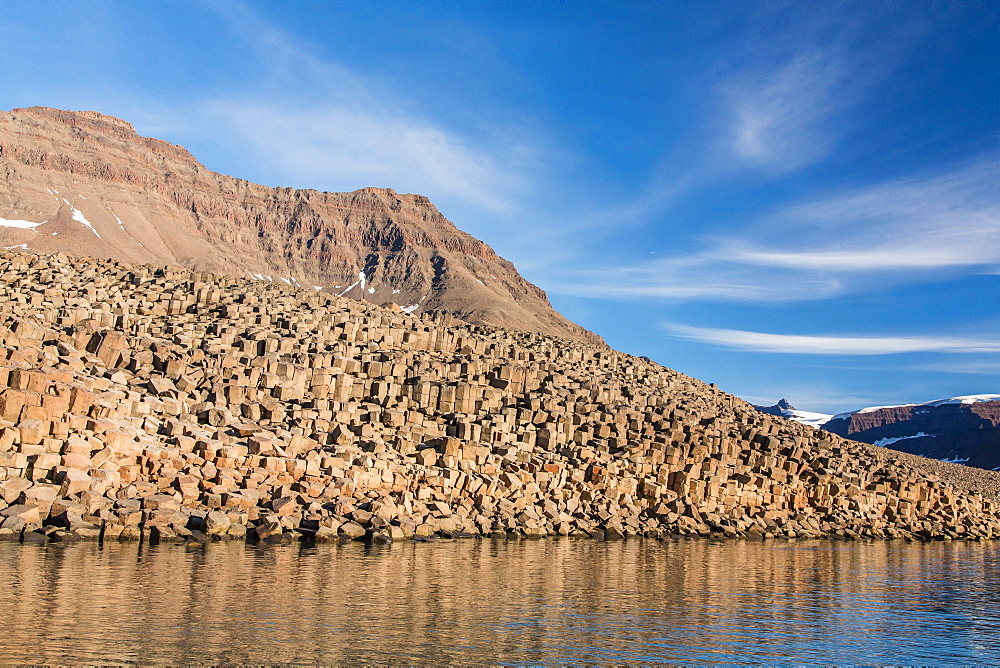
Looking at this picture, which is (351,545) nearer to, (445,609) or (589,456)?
(445,609)

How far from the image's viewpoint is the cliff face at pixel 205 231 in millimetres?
145625

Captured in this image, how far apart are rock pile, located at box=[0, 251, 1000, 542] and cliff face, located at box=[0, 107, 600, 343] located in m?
98.3

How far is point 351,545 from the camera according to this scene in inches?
853

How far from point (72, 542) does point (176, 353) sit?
13.4 metres

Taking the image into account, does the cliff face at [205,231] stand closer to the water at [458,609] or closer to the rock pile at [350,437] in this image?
the rock pile at [350,437]

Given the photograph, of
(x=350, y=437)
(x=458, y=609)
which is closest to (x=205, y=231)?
(x=350, y=437)

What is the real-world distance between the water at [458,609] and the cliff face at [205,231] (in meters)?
121

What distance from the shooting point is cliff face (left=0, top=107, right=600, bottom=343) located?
5733 inches

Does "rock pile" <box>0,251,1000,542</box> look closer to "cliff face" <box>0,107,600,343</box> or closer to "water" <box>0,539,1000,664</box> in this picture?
"water" <box>0,539,1000,664</box>

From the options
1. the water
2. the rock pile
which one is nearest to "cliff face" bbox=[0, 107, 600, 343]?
the rock pile

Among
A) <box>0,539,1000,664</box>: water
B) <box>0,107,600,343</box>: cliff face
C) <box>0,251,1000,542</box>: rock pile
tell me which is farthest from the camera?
<box>0,107,600,343</box>: cliff face

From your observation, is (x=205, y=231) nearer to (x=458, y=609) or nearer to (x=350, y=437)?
(x=350, y=437)

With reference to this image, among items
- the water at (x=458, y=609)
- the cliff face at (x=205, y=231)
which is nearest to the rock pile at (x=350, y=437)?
the water at (x=458, y=609)

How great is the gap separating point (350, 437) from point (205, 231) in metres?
155
